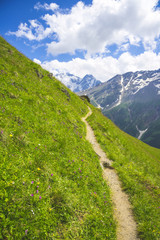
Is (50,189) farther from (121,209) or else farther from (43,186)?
(121,209)

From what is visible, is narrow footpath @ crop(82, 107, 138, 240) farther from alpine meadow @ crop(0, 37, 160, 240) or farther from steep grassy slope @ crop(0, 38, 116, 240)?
steep grassy slope @ crop(0, 38, 116, 240)

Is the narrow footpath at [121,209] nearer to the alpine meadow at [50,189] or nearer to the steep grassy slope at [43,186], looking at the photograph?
the alpine meadow at [50,189]

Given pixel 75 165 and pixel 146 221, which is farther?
pixel 75 165

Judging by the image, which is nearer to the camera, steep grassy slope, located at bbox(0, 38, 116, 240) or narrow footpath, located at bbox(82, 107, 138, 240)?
steep grassy slope, located at bbox(0, 38, 116, 240)

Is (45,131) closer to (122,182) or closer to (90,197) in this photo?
(90,197)

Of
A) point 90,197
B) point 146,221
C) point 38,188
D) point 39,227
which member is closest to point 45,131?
point 38,188

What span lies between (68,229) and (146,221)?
542cm

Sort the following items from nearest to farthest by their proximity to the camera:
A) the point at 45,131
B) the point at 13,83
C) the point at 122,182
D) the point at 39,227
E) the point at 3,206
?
1. the point at 3,206
2. the point at 39,227
3. the point at 45,131
4. the point at 122,182
5. the point at 13,83

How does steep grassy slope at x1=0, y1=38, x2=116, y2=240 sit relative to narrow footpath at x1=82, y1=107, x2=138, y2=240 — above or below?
above

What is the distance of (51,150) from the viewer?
376 inches

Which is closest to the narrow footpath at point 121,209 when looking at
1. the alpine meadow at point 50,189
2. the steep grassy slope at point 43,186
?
the alpine meadow at point 50,189

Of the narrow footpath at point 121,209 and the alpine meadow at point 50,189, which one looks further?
the narrow footpath at point 121,209

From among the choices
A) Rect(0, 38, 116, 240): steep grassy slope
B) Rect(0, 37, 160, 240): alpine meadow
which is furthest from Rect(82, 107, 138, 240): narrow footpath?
Rect(0, 38, 116, 240): steep grassy slope

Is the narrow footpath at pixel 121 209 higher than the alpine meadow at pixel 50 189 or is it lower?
lower
